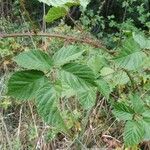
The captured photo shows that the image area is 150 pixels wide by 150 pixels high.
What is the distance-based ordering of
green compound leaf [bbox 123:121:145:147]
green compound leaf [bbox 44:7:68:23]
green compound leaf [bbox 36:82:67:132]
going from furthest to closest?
green compound leaf [bbox 123:121:145:147], green compound leaf [bbox 44:7:68:23], green compound leaf [bbox 36:82:67:132]

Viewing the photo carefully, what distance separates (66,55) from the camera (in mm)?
507

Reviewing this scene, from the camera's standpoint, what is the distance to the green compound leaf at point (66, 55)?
1.63 feet

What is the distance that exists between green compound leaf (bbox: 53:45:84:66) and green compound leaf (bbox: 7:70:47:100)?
4cm

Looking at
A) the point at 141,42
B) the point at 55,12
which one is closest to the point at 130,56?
the point at 141,42

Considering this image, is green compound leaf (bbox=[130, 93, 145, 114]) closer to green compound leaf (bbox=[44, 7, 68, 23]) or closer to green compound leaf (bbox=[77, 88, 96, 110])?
green compound leaf (bbox=[77, 88, 96, 110])

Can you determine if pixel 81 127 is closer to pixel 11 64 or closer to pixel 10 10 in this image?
pixel 11 64

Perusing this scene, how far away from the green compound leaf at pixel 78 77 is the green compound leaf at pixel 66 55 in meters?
0.02

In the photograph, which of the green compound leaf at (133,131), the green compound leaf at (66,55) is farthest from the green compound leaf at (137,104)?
the green compound leaf at (66,55)

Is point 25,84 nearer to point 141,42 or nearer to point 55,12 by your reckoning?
point 55,12

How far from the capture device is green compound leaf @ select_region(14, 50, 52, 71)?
0.48 m

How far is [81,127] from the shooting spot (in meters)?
2.08

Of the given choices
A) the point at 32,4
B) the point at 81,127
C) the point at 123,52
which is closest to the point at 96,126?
the point at 81,127

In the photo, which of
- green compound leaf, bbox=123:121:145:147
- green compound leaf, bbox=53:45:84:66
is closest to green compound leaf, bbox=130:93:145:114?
green compound leaf, bbox=123:121:145:147

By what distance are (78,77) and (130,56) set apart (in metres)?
0.19
